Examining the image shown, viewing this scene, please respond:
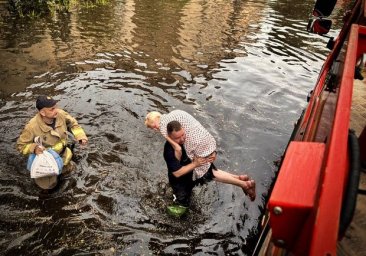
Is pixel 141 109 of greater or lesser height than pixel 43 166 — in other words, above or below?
below

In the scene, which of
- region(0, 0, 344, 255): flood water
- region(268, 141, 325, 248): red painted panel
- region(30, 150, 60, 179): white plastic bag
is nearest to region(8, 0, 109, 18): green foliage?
region(0, 0, 344, 255): flood water

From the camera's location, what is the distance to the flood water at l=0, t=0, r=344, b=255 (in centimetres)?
418

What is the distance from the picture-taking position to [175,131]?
11.4 ft

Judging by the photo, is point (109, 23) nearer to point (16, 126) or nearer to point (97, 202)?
point (16, 126)

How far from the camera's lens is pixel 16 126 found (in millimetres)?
6328

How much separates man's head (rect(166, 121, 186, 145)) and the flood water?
139cm

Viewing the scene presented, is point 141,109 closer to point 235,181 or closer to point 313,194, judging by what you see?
point 235,181

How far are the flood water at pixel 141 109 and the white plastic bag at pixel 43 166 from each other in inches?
20.7

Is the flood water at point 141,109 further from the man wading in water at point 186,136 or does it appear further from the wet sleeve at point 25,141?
the man wading in water at point 186,136

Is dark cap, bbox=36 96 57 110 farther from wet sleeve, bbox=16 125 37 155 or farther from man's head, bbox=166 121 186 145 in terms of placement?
man's head, bbox=166 121 186 145

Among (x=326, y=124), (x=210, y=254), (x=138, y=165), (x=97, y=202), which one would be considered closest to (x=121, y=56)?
(x=138, y=165)

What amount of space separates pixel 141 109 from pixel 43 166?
3166mm

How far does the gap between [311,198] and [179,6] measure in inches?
679

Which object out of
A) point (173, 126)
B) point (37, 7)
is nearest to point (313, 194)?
point (173, 126)
